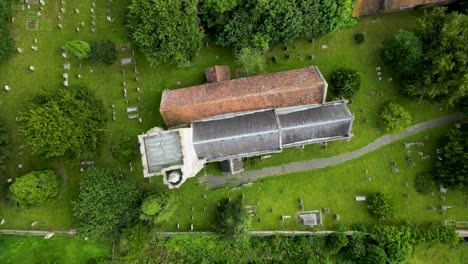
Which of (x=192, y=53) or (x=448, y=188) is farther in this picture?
(x=448, y=188)

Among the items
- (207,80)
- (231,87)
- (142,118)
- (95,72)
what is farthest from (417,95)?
(95,72)

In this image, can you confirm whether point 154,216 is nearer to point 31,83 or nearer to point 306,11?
point 31,83

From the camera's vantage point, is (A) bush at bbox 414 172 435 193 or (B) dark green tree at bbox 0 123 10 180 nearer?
(B) dark green tree at bbox 0 123 10 180

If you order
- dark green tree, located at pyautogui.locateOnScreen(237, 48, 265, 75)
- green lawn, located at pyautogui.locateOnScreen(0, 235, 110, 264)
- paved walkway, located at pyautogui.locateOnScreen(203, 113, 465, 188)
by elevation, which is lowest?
green lawn, located at pyautogui.locateOnScreen(0, 235, 110, 264)

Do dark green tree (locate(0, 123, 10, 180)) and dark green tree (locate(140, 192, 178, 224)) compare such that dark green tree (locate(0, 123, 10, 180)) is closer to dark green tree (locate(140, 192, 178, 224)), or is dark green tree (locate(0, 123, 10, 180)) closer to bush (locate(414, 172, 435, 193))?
dark green tree (locate(140, 192, 178, 224))

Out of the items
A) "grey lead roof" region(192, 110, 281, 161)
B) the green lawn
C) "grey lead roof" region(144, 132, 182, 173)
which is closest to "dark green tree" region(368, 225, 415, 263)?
"grey lead roof" region(192, 110, 281, 161)
